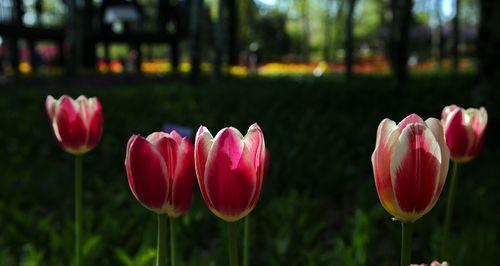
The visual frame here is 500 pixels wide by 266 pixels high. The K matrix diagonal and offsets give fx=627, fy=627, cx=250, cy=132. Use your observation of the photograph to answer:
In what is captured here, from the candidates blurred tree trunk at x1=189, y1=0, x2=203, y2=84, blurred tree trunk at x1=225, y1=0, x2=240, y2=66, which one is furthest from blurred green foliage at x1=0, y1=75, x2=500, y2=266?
blurred tree trunk at x1=225, y1=0, x2=240, y2=66

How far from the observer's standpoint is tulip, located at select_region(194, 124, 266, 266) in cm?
99

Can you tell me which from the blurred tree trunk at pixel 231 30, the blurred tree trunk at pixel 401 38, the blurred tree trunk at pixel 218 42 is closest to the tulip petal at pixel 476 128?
the blurred tree trunk at pixel 401 38

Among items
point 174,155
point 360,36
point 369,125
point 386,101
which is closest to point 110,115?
point 369,125

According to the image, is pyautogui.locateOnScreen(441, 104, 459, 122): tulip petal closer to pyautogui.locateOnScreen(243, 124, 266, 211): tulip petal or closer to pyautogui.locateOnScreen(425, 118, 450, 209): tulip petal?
pyautogui.locateOnScreen(425, 118, 450, 209): tulip petal

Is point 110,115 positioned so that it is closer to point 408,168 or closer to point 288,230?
point 288,230

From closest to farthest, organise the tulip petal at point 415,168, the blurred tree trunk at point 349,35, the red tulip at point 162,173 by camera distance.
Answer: the tulip petal at point 415,168
the red tulip at point 162,173
the blurred tree trunk at point 349,35

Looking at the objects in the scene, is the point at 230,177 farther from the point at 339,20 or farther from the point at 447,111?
the point at 339,20

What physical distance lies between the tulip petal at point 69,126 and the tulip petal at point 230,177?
2.60ft

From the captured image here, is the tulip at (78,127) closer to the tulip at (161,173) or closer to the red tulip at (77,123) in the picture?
the red tulip at (77,123)

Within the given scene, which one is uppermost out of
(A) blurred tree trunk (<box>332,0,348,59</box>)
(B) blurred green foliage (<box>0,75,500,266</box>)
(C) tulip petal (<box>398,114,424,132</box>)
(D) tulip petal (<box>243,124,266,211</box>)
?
(A) blurred tree trunk (<box>332,0,348,59</box>)

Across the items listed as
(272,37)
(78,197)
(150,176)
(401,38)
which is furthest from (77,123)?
(272,37)

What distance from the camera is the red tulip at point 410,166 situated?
96cm

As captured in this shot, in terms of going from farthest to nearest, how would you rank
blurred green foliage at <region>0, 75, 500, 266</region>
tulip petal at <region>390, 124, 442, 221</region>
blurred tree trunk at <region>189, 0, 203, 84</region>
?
blurred tree trunk at <region>189, 0, 203, 84</region> → blurred green foliage at <region>0, 75, 500, 266</region> → tulip petal at <region>390, 124, 442, 221</region>

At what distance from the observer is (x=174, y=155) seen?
1.08 meters
